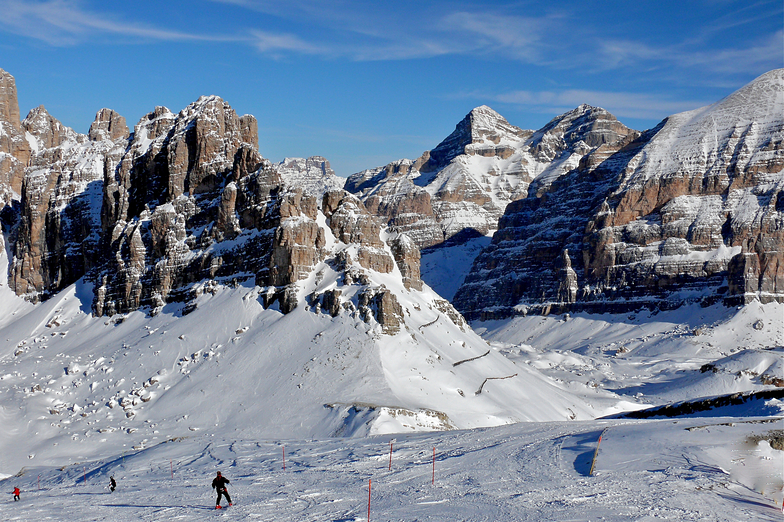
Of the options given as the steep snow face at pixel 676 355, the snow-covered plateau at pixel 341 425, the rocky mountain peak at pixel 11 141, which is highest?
the rocky mountain peak at pixel 11 141

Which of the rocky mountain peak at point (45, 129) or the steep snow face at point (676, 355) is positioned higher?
the rocky mountain peak at point (45, 129)

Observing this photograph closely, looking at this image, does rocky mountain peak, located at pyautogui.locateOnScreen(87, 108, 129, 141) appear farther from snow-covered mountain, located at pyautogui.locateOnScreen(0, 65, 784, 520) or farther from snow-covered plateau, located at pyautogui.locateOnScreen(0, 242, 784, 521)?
snow-covered plateau, located at pyautogui.locateOnScreen(0, 242, 784, 521)

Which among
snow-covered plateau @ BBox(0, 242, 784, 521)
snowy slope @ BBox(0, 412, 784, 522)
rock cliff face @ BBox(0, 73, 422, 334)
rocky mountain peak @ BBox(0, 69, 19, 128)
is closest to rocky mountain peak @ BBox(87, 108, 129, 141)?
rock cliff face @ BBox(0, 73, 422, 334)

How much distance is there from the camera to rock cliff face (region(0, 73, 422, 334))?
92.4 meters

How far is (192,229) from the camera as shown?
10856 cm

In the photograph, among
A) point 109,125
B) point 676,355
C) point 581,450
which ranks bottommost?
point 676,355

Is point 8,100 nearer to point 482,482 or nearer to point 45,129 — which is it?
point 45,129

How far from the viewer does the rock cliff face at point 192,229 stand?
92375mm

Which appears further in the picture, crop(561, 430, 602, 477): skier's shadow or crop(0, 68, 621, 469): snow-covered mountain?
crop(0, 68, 621, 469): snow-covered mountain

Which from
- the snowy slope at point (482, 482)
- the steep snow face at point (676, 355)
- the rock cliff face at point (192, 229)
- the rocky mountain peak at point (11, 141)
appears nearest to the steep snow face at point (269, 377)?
the rock cliff face at point (192, 229)

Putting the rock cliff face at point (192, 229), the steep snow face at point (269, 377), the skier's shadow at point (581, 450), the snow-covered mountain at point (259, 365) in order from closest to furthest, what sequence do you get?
the skier's shadow at point (581, 450)
the snow-covered mountain at point (259, 365)
the steep snow face at point (269, 377)
the rock cliff face at point (192, 229)

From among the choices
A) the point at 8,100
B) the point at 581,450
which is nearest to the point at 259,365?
the point at 581,450

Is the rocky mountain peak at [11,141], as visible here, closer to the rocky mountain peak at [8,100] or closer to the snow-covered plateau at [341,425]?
the rocky mountain peak at [8,100]

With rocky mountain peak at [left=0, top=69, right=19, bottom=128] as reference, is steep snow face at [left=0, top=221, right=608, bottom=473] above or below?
below
